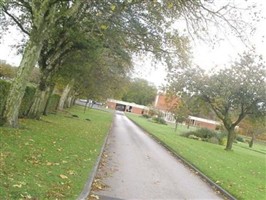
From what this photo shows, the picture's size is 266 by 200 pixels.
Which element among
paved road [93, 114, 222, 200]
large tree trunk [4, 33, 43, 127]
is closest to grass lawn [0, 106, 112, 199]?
paved road [93, 114, 222, 200]

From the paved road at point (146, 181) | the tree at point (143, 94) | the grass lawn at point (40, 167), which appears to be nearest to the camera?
the grass lawn at point (40, 167)

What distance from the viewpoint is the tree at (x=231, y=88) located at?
36.8m

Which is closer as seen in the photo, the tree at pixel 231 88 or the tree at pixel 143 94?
the tree at pixel 231 88

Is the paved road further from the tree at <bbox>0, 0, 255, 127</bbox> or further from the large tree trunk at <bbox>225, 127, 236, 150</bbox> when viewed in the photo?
the large tree trunk at <bbox>225, 127, 236, 150</bbox>

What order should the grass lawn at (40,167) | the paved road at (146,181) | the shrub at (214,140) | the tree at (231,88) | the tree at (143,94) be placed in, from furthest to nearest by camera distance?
1. the tree at (143,94)
2. the shrub at (214,140)
3. the tree at (231,88)
4. the paved road at (146,181)
5. the grass lawn at (40,167)

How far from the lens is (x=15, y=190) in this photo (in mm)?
7738

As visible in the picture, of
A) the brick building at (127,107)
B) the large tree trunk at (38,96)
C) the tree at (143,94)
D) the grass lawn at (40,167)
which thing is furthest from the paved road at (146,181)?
the brick building at (127,107)

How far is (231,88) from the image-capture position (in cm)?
3775

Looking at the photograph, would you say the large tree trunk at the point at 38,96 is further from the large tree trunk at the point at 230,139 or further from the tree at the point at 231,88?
the large tree trunk at the point at 230,139

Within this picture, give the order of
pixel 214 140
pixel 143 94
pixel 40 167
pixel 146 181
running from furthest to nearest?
pixel 143 94
pixel 214 140
pixel 146 181
pixel 40 167

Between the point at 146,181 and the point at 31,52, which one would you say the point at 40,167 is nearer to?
the point at 146,181

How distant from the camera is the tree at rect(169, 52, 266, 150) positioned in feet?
121

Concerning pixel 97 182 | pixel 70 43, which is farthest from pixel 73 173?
pixel 70 43

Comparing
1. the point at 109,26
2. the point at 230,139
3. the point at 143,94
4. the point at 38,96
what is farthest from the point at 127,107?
the point at 109,26
